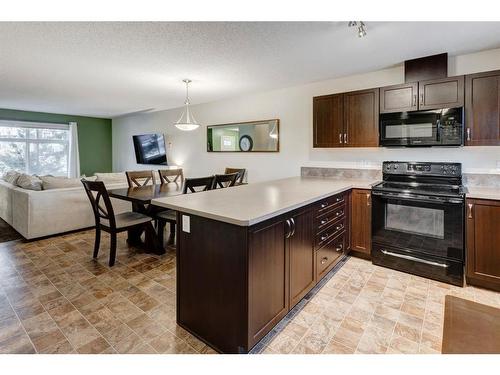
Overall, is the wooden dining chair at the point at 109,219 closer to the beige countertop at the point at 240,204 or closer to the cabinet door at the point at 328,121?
the beige countertop at the point at 240,204

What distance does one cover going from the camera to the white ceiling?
235 centimetres

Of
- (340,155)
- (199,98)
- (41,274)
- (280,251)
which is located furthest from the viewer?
(199,98)

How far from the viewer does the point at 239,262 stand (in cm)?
157

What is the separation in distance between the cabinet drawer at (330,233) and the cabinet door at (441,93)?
1.49 m

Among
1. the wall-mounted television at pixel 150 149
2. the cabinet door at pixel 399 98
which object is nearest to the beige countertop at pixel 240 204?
the cabinet door at pixel 399 98

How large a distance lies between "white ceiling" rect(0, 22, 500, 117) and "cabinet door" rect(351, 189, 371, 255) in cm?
154

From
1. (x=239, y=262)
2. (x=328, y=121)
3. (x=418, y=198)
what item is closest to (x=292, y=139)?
(x=328, y=121)

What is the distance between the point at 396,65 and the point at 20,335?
4382 millimetres

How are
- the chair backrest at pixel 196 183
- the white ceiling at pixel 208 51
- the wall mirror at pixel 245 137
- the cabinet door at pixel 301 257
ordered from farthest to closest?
1. the wall mirror at pixel 245 137
2. the chair backrest at pixel 196 183
3. the white ceiling at pixel 208 51
4. the cabinet door at pixel 301 257

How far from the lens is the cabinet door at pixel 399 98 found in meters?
2.94

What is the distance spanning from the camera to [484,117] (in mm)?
2611

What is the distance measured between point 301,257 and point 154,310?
49.3 inches
